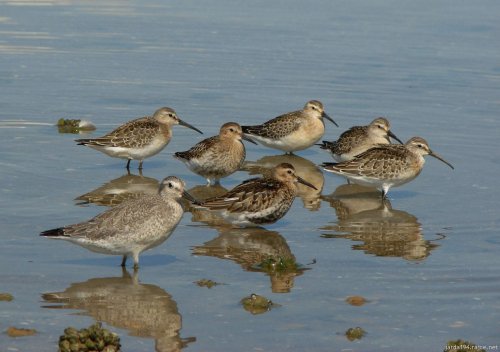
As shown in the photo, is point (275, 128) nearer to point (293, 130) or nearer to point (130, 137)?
point (293, 130)

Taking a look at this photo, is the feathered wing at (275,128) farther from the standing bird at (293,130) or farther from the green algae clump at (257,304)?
the green algae clump at (257,304)

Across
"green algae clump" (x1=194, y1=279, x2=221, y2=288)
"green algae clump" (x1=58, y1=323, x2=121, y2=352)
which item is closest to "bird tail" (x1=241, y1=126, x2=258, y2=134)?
"green algae clump" (x1=194, y1=279, x2=221, y2=288)

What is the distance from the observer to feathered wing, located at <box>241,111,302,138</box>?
23.6m

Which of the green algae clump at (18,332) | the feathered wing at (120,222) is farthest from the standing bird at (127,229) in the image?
the green algae clump at (18,332)

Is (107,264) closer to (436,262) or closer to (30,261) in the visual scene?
(30,261)

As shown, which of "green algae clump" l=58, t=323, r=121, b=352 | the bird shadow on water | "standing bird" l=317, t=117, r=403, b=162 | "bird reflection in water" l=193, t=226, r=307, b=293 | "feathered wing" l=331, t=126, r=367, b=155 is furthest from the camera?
→ "feathered wing" l=331, t=126, r=367, b=155

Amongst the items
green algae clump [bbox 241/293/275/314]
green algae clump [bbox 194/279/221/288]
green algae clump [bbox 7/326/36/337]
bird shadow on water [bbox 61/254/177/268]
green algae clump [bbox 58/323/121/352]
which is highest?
green algae clump [bbox 58/323/121/352]

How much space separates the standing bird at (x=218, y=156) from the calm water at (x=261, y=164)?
104 centimetres

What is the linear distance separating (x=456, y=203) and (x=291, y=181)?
10.8 feet

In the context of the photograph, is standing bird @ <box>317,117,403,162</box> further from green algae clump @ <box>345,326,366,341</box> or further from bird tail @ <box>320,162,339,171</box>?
green algae clump @ <box>345,326,366,341</box>

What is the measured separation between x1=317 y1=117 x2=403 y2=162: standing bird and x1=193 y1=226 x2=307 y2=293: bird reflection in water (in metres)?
5.23

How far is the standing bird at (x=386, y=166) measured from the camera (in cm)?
2022

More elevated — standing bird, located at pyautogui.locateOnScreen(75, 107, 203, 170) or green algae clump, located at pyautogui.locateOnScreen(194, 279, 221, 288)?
standing bird, located at pyautogui.locateOnScreen(75, 107, 203, 170)

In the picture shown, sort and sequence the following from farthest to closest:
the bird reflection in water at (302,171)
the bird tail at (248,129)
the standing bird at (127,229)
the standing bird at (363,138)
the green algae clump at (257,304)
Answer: the bird tail at (248,129)
the standing bird at (363,138)
the bird reflection in water at (302,171)
the standing bird at (127,229)
the green algae clump at (257,304)
